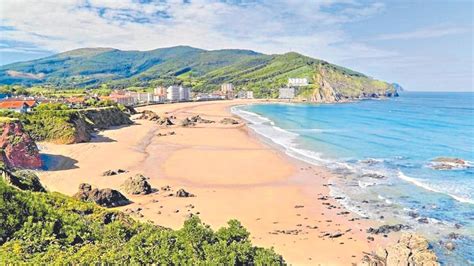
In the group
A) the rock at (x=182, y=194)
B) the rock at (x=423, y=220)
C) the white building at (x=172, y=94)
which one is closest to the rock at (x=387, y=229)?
the rock at (x=423, y=220)

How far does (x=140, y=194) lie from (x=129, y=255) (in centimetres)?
1740

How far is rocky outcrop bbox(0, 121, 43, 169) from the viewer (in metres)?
32.0

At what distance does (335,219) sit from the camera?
23938 mm

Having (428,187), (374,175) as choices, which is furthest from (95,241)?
(374,175)

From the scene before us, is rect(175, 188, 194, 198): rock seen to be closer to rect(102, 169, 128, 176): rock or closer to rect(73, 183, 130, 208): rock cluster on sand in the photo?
rect(73, 183, 130, 208): rock cluster on sand

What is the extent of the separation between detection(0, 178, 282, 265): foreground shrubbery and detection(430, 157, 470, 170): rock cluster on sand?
32.4 m

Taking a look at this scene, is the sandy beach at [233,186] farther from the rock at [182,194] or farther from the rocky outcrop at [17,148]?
the rocky outcrop at [17,148]

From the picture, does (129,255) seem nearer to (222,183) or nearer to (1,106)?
(222,183)

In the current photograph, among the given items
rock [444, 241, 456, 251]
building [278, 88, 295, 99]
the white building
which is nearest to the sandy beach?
rock [444, 241, 456, 251]

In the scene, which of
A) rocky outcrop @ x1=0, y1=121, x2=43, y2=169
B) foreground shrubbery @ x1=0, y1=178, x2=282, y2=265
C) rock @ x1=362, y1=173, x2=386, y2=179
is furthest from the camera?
rock @ x1=362, y1=173, x2=386, y2=179

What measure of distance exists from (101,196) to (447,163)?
34.2 meters

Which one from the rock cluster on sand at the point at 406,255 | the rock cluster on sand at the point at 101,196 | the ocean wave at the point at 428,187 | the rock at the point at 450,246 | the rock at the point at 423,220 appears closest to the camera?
the rock cluster on sand at the point at 406,255

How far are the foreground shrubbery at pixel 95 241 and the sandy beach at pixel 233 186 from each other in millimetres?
7291

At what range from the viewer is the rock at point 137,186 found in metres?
27.9
